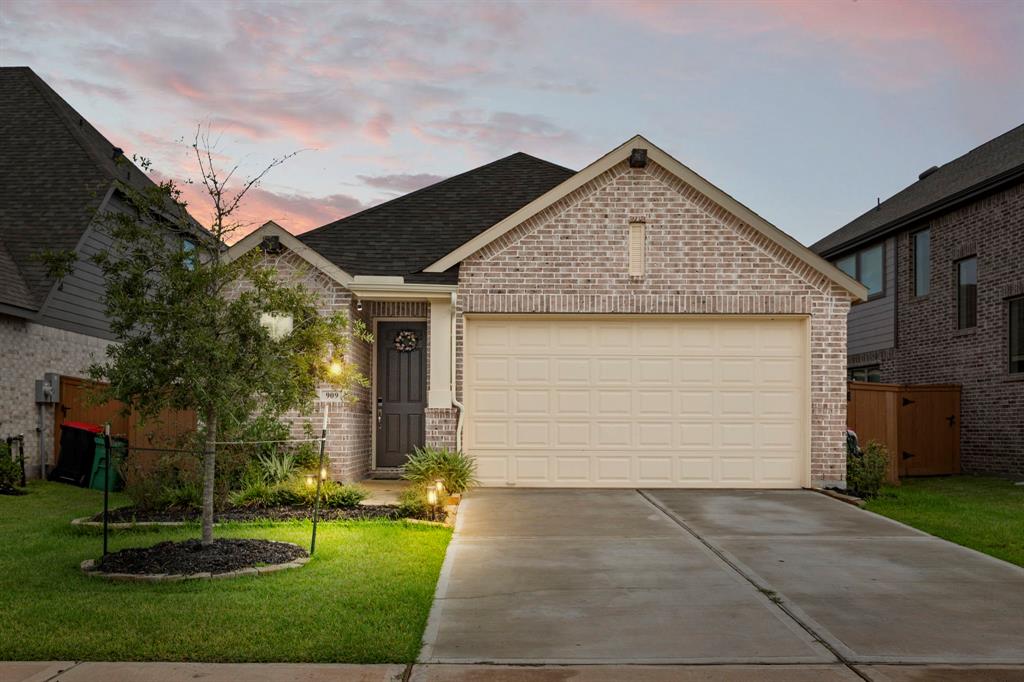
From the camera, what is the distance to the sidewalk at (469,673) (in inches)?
211

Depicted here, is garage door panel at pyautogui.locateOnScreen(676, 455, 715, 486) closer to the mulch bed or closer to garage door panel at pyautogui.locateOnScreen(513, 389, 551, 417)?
garage door panel at pyautogui.locateOnScreen(513, 389, 551, 417)

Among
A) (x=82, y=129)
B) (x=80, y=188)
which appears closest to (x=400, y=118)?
(x=80, y=188)

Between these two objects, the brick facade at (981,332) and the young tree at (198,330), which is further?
the brick facade at (981,332)

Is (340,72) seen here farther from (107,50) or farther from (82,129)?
(82,129)

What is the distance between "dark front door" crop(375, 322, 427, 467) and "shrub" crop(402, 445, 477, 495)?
95.9 inches

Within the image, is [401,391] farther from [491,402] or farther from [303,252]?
[303,252]

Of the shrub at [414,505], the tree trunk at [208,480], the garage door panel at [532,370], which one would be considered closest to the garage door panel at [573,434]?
the garage door panel at [532,370]

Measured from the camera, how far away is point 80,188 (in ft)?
60.6

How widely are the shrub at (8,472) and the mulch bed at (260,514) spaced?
324 cm

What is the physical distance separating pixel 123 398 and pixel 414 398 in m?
7.85

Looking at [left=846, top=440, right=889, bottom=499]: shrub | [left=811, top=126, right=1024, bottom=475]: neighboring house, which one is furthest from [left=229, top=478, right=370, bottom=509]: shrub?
[left=811, top=126, right=1024, bottom=475]: neighboring house

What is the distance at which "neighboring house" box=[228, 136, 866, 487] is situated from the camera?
47.1ft

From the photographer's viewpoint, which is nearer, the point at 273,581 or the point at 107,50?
the point at 273,581

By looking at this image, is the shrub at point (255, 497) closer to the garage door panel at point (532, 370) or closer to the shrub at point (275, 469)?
the shrub at point (275, 469)
